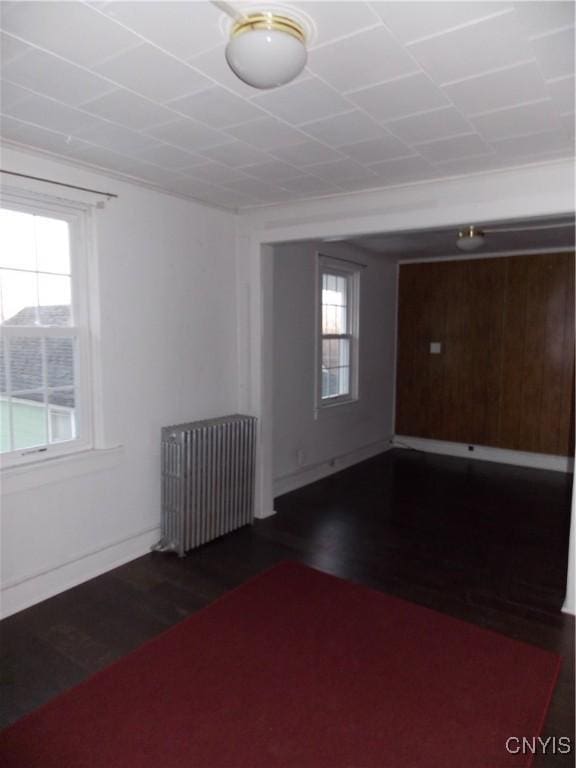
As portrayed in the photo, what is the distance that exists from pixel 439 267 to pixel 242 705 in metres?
5.56

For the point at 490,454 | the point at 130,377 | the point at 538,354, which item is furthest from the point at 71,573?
the point at 538,354

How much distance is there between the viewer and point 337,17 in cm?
155

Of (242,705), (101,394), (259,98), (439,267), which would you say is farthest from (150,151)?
(439,267)

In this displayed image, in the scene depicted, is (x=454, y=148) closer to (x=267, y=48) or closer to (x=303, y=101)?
(x=303, y=101)

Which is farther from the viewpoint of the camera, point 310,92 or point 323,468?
point 323,468

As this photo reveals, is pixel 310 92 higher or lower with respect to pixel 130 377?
higher

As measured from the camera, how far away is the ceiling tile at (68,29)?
155 centimetres

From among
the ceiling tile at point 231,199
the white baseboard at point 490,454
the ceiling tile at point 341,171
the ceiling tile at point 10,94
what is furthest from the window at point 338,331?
the ceiling tile at point 10,94

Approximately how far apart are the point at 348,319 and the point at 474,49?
165 inches

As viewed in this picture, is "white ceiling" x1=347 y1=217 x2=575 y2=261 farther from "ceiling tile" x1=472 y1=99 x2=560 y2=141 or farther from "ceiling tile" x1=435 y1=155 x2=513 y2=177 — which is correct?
"ceiling tile" x1=472 y1=99 x2=560 y2=141

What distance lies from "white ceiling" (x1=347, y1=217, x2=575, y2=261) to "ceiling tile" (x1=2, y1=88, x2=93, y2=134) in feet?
8.11

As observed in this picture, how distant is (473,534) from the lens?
157 inches

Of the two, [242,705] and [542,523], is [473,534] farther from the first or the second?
[242,705]

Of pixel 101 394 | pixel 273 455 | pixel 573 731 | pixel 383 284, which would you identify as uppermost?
pixel 383 284
